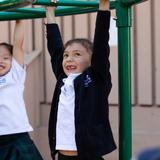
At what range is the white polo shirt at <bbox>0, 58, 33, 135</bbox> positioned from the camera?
2893 millimetres

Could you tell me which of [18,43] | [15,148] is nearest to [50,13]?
[18,43]

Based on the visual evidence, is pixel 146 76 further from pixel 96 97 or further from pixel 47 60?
pixel 96 97

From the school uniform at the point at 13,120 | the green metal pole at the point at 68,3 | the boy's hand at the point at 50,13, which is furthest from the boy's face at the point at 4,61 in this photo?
the green metal pole at the point at 68,3

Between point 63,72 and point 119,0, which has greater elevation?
point 119,0

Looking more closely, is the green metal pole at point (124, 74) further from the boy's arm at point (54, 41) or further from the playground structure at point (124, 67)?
the boy's arm at point (54, 41)

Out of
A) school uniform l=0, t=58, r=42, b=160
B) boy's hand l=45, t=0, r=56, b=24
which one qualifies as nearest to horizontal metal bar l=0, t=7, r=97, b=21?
boy's hand l=45, t=0, r=56, b=24

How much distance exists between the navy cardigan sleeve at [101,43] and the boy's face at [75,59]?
0.46 ft

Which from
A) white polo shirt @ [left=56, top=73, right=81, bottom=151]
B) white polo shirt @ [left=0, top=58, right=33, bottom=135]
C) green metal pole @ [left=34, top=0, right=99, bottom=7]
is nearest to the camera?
white polo shirt @ [left=56, top=73, right=81, bottom=151]

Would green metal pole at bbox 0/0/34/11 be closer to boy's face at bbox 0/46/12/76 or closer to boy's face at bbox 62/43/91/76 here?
boy's face at bbox 62/43/91/76

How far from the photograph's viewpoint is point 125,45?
2639mm

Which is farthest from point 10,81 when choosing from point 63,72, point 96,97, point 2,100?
point 96,97

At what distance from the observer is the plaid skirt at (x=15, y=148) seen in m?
2.93

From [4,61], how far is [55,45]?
1.10ft

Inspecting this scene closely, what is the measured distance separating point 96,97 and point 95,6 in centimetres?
59
